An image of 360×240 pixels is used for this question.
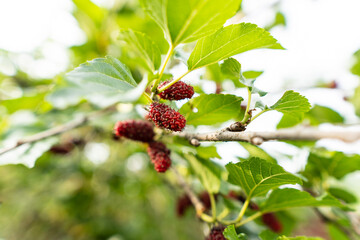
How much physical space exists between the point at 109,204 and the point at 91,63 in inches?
85.5

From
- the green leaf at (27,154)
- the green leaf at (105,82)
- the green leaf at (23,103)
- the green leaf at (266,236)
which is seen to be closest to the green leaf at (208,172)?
the green leaf at (266,236)

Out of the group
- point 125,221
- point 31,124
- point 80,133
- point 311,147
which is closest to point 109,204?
point 125,221

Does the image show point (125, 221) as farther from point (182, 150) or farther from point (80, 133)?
point (182, 150)

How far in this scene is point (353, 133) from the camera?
28 cm

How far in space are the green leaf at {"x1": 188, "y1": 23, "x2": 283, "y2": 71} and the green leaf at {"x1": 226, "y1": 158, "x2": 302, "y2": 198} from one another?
25 cm

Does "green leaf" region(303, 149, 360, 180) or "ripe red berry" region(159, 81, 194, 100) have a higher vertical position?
"ripe red berry" region(159, 81, 194, 100)

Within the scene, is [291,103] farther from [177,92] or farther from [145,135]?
[145,135]

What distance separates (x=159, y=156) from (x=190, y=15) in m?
0.39

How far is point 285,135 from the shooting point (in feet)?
1.14

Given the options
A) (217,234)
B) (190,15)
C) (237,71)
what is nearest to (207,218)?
(217,234)

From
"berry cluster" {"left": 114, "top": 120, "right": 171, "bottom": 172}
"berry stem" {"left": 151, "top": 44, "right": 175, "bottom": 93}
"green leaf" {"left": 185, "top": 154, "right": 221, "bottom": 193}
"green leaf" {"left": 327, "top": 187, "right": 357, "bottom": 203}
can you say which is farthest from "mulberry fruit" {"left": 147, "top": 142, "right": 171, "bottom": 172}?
"green leaf" {"left": 327, "top": 187, "right": 357, "bottom": 203}

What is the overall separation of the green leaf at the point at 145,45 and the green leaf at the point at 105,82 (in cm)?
8

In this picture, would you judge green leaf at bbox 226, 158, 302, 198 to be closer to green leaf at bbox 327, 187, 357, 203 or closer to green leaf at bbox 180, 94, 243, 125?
green leaf at bbox 180, 94, 243, 125

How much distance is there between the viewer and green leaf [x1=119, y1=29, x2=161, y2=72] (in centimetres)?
52
